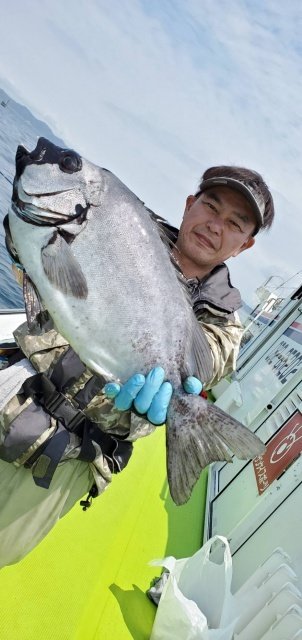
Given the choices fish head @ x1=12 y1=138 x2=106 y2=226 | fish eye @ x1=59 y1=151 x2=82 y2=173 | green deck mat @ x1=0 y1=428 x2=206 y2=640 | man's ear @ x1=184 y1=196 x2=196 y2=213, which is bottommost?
green deck mat @ x1=0 y1=428 x2=206 y2=640

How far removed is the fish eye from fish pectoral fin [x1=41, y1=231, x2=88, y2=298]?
Result: 1.10 feet

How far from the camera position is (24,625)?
106 inches

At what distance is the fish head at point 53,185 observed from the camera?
2111 mm

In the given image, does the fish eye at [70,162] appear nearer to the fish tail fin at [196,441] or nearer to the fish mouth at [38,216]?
the fish mouth at [38,216]

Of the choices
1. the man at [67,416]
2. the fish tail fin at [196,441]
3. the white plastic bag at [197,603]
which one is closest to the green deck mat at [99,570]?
the white plastic bag at [197,603]

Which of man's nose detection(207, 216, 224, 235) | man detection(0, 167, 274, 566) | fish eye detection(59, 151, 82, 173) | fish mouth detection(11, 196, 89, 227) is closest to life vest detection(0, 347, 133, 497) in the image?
man detection(0, 167, 274, 566)

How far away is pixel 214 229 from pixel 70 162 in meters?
0.90

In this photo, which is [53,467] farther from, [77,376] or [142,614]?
[142,614]

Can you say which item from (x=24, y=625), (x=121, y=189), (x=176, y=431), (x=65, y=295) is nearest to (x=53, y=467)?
(x=176, y=431)

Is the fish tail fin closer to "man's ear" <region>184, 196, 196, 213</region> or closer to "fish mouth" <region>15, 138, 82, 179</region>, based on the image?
"fish mouth" <region>15, 138, 82, 179</region>

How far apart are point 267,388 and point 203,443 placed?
522cm

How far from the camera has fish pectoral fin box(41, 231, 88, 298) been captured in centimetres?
205

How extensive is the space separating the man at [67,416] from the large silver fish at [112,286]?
0.38 feet

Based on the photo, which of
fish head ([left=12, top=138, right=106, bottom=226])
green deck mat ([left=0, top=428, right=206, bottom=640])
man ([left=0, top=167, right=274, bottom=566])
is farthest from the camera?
green deck mat ([left=0, top=428, right=206, bottom=640])
